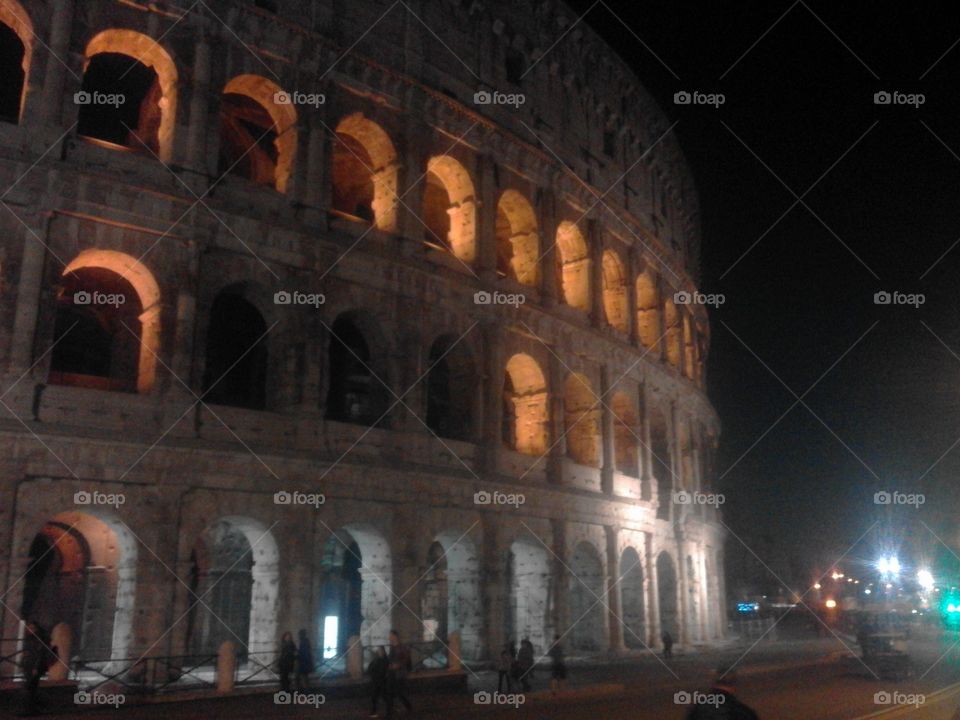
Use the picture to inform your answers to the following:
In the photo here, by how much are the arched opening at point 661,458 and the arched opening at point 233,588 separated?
1572 cm

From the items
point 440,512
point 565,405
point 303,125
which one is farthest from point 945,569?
point 303,125

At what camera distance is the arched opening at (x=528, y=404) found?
82.2 feet

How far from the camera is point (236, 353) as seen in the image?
21703 millimetres

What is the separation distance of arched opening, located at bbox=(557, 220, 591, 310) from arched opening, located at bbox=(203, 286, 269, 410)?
32.9 ft

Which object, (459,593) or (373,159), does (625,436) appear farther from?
(373,159)

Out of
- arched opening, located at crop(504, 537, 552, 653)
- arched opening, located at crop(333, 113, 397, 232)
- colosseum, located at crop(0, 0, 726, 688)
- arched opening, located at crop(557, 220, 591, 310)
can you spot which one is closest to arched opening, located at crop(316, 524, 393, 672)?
colosseum, located at crop(0, 0, 726, 688)

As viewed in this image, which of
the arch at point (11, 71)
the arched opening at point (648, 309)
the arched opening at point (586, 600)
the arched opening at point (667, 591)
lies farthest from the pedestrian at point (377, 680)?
the arched opening at point (648, 309)

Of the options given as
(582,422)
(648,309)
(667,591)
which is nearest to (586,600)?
(582,422)

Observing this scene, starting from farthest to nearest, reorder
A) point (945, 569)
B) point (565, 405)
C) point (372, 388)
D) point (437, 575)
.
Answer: point (945, 569) < point (565, 405) < point (437, 575) < point (372, 388)

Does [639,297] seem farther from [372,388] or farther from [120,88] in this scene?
[120,88]

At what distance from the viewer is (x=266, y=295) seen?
1973cm

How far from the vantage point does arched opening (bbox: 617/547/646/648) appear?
2798 cm

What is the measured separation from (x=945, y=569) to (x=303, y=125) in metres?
61.9

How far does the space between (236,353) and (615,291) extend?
45.6 ft
